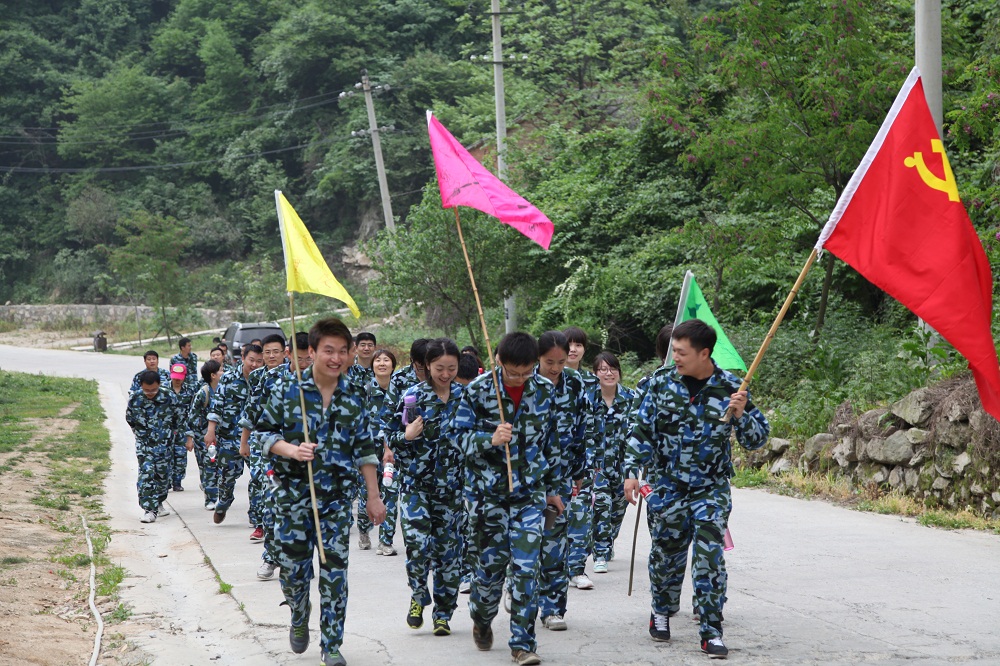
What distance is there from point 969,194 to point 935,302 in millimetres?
8135

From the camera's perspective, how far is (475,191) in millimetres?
7617

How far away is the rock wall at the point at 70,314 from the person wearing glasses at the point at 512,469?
46.4 meters

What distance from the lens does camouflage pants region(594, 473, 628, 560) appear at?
27.8ft

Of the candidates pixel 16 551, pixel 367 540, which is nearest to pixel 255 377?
pixel 367 540

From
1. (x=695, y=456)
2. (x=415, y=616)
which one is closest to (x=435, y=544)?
(x=415, y=616)

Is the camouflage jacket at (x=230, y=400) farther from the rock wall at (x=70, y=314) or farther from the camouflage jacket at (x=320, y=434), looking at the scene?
the rock wall at (x=70, y=314)

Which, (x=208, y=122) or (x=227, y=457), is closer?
(x=227, y=457)

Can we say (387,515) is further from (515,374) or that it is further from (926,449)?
(926,449)

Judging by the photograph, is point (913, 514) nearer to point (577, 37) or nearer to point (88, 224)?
point (577, 37)

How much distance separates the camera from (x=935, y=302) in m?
6.04

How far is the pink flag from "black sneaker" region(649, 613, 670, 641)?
2.51 m

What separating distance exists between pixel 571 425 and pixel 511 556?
839 mm

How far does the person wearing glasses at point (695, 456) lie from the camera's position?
6078 millimetres

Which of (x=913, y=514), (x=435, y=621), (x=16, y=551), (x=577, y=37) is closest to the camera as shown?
(x=435, y=621)
